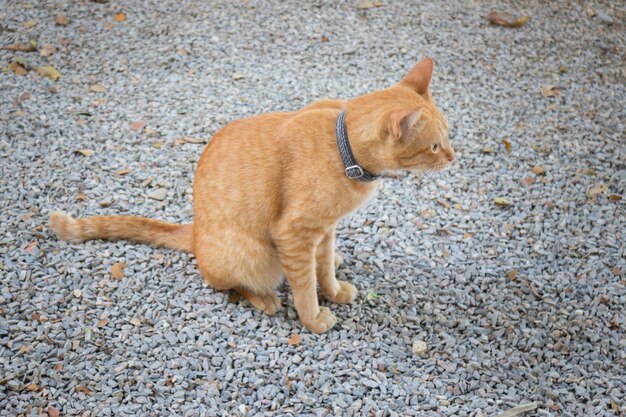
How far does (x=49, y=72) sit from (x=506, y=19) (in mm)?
4229

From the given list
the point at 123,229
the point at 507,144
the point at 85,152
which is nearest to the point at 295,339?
the point at 123,229

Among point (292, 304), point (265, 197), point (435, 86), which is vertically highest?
point (265, 197)

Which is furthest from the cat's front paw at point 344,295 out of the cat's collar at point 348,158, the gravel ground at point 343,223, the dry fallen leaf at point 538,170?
the dry fallen leaf at point 538,170

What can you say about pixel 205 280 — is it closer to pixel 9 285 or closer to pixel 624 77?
pixel 9 285

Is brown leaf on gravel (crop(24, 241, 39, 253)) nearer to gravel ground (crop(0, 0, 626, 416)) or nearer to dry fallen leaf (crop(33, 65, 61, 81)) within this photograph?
gravel ground (crop(0, 0, 626, 416))

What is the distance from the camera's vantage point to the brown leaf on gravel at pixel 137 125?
15.0 feet

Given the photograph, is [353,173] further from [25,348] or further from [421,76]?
[25,348]

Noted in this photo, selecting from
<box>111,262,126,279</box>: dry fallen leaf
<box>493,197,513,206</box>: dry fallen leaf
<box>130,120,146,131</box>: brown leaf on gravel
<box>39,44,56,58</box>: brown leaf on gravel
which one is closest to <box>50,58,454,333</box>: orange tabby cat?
<box>111,262,126,279</box>: dry fallen leaf

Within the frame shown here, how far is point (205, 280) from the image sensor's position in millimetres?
3424

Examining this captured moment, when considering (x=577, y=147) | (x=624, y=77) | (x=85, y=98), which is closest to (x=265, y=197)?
(x=85, y=98)

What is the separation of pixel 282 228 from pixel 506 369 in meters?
1.37

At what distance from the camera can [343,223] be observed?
4031 millimetres

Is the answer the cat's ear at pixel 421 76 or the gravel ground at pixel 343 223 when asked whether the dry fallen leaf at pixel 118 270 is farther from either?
the cat's ear at pixel 421 76

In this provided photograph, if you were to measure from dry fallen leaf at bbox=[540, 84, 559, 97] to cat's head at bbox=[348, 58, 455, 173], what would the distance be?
2599 mm
